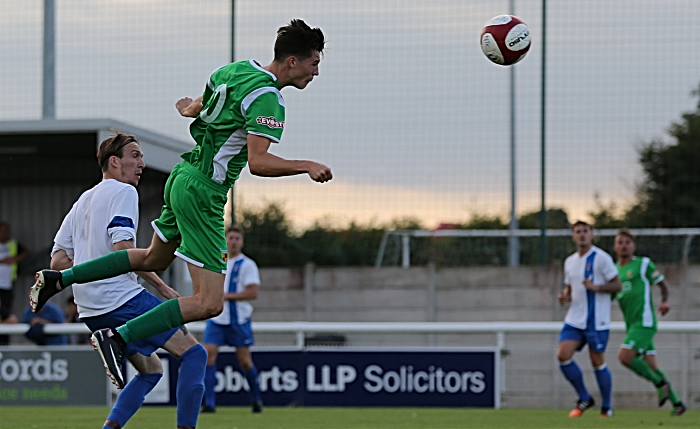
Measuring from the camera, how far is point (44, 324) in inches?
481

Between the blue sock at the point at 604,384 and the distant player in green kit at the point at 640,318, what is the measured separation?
0.89ft

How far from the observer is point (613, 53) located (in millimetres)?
13875

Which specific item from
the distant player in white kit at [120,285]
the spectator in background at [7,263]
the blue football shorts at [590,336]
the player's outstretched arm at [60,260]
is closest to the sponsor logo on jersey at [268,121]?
the distant player in white kit at [120,285]

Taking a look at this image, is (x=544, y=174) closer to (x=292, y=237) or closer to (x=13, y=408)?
(x=292, y=237)

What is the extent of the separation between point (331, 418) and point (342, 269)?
4566 millimetres

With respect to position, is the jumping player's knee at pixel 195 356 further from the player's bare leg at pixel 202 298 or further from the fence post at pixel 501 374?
the fence post at pixel 501 374

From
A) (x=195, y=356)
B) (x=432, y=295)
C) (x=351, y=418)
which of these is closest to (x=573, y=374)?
(x=351, y=418)

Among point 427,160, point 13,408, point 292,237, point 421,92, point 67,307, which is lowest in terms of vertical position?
point 13,408

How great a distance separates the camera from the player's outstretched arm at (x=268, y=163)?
16.8ft

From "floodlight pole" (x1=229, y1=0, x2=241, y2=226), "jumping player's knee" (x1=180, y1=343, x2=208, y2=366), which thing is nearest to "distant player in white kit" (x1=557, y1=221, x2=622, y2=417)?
"floodlight pole" (x1=229, y1=0, x2=241, y2=226)

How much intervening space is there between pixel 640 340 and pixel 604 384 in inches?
24.9

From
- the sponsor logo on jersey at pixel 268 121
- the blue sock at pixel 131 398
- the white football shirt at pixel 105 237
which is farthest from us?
the white football shirt at pixel 105 237

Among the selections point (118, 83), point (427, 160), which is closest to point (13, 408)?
point (118, 83)

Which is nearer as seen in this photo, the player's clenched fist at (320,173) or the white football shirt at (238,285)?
the player's clenched fist at (320,173)
